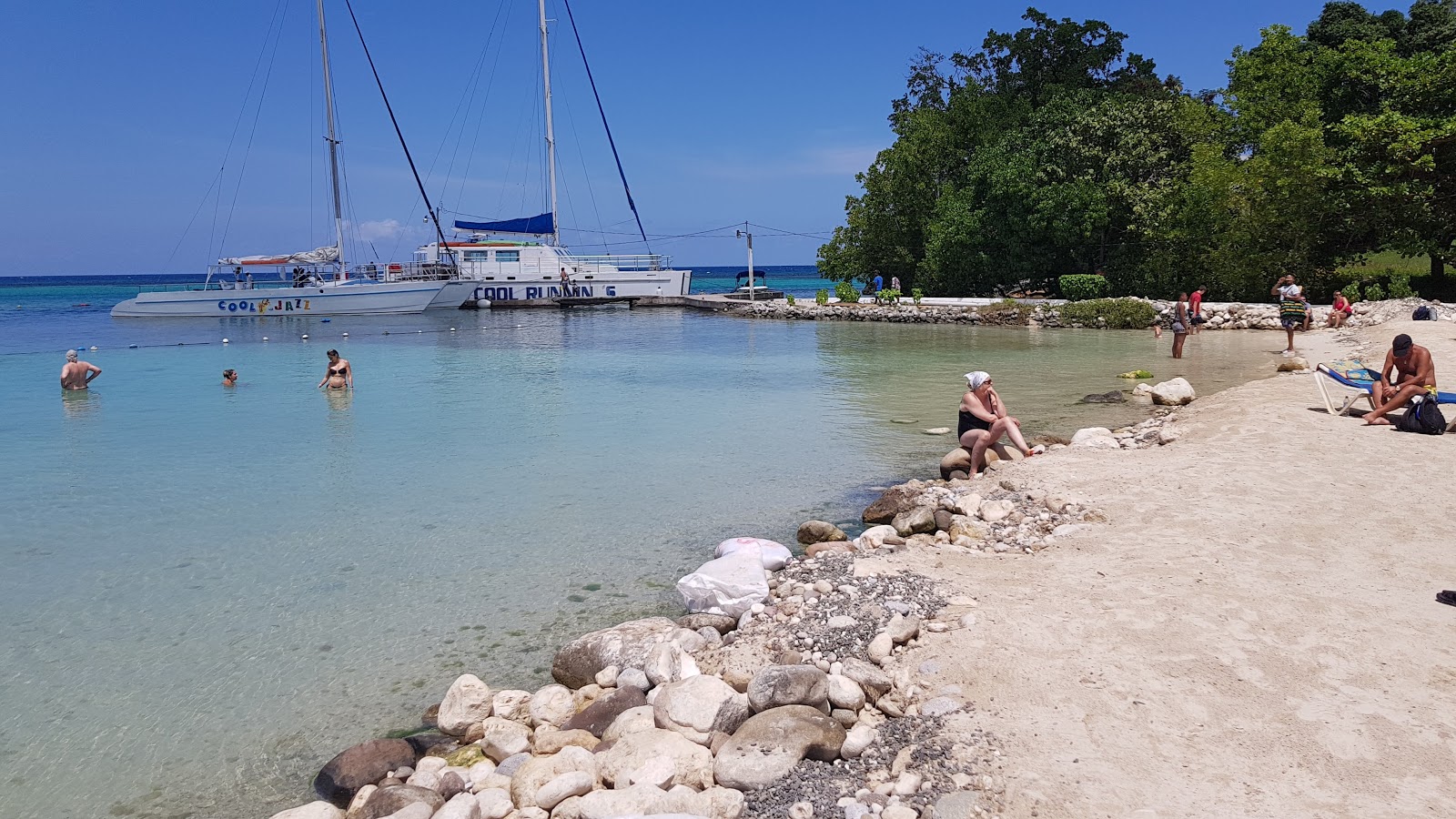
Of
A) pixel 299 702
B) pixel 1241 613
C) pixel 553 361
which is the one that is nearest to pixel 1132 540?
pixel 1241 613

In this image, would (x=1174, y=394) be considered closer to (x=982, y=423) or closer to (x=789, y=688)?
(x=982, y=423)

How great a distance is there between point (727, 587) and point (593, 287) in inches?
1933

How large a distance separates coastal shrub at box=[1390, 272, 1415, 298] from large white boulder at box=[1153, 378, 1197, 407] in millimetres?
18922

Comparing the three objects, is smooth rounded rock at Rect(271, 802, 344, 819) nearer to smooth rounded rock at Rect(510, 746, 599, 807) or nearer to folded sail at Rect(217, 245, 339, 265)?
smooth rounded rock at Rect(510, 746, 599, 807)

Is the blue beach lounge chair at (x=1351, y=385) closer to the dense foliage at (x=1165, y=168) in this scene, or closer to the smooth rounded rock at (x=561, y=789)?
the smooth rounded rock at (x=561, y=789)

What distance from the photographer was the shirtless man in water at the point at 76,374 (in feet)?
67.3

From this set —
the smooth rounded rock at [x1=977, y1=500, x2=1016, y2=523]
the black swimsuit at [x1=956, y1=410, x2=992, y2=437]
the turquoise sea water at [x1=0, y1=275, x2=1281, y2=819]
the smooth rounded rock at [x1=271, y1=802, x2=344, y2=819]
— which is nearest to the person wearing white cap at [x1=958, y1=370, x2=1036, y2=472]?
the black swimsuit at [x1=956, y1=410, x2=992, y2=437]

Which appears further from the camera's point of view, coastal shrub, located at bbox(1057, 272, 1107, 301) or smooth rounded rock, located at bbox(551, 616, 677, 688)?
coastal shrub, located at bbox(1057, 272, 1107, 301)

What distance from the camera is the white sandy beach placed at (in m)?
3.65

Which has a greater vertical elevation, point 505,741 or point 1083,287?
point 1083,287

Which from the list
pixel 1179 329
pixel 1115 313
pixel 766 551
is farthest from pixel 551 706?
pixel 1115 313

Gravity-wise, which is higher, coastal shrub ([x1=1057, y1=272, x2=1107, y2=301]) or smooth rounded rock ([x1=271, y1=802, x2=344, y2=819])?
coastal shrub ([x1=1057, y1=272, x2=1107, y2=301])

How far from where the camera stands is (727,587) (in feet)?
21.4

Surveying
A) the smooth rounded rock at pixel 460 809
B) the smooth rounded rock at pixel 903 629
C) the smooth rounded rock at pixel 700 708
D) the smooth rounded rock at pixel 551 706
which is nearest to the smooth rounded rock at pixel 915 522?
the smooth rounded rock at pixel 903 629
